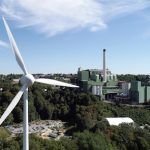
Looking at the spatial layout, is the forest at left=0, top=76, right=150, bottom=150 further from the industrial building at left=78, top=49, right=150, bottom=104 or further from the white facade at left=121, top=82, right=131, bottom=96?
the white facade at left=121, top=82, right=131, bottom=96

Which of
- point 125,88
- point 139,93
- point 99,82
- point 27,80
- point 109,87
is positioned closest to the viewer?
point 27,80

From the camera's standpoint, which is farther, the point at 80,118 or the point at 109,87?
the point at 109,87

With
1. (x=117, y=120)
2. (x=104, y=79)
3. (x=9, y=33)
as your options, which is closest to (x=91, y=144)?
(x=9, y=33)

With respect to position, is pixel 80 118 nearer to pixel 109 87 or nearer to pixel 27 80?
pixel 27 80

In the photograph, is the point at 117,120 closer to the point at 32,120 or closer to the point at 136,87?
the point at 32,120

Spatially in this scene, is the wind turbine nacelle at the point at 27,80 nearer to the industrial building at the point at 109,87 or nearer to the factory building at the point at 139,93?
the industrial building at the point at 109,87

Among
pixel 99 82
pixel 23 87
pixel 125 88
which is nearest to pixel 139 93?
pixel 125 88
